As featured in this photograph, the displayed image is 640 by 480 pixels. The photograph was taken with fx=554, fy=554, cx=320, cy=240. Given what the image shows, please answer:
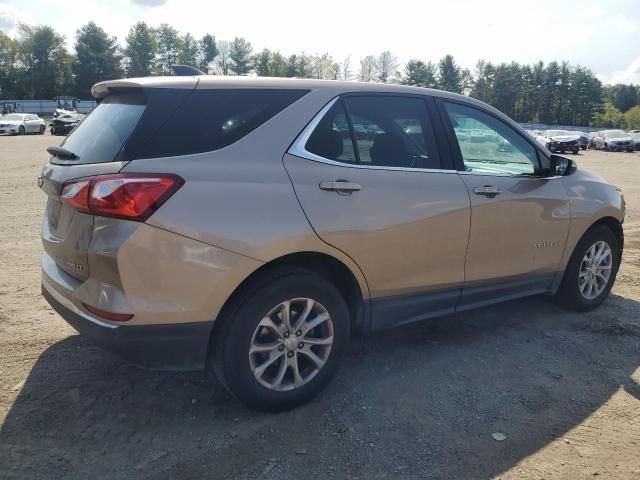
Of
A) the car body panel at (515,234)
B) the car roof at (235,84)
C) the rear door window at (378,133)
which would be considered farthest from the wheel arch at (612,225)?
the car roof at (235,84)

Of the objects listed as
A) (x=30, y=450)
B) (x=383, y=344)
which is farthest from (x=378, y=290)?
(x=30, y=450)

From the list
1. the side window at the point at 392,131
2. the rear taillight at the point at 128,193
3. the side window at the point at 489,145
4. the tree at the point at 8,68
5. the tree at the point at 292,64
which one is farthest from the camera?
the tree at the point at 292,64

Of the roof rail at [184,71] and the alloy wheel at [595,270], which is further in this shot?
the alloy wheel at [595,270]

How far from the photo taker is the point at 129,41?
94.9 metres

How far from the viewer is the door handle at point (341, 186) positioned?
3106mm

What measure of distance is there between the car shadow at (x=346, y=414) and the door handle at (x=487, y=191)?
117cm

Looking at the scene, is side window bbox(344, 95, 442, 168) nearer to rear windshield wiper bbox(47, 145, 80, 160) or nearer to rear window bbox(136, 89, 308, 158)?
rear window bbox(136, 89, 308, 158)

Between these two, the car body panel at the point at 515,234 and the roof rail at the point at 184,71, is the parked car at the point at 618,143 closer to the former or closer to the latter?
the car body panel at the point at 515,234

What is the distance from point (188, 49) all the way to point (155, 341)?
10843 cm

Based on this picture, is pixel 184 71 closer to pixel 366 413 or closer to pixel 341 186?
pixel 341 186

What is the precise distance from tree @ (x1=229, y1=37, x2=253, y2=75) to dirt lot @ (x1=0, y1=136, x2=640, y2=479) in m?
101

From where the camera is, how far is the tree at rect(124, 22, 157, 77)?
309 feet

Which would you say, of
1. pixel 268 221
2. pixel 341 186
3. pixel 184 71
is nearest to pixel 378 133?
pixel 341 186

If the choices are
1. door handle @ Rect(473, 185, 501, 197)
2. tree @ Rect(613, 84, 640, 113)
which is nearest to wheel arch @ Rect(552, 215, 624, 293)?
door handle @ Rect(473, 185, 501, 197)
